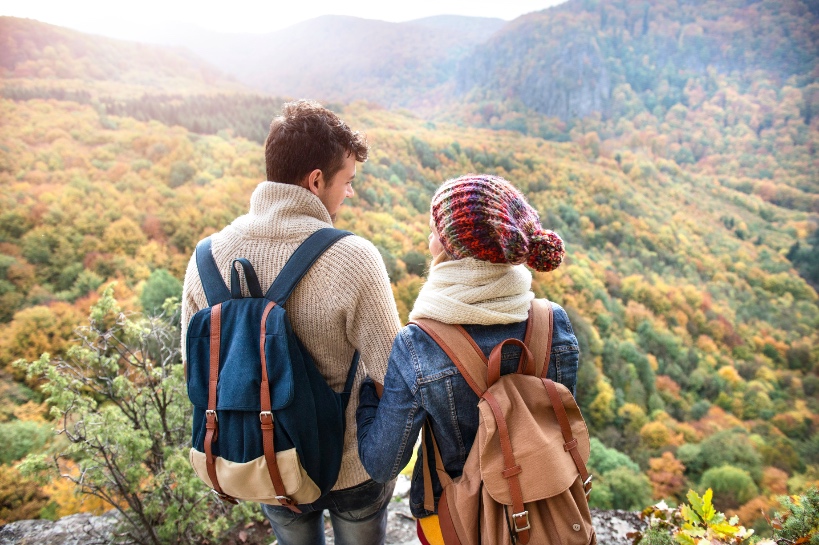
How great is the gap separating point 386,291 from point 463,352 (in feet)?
0.88

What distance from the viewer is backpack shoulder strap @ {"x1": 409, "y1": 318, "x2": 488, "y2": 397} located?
94 cm

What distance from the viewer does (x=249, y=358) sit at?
949mm

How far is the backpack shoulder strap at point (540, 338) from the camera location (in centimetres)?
101

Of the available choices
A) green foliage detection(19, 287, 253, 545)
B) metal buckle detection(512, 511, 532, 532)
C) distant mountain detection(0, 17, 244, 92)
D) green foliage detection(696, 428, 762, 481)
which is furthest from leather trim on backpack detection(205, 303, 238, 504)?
green foliage detection(696, 428, 762, 481)

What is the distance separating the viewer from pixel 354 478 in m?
1.17

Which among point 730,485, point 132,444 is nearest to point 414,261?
point 132,444

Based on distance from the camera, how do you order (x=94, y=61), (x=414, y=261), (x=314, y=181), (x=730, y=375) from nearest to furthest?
(x=314, y=181) < (x=94, y=61) < (x=414, y=261) < (x=730, y=375)

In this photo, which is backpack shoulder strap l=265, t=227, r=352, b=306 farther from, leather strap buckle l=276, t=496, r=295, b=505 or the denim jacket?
leather strap buckle l=276, t=496, r=295, b=505

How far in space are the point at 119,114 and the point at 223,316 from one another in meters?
5.06

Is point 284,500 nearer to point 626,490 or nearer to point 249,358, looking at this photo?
point 249,358

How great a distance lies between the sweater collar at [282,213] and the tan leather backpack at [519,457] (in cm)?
39

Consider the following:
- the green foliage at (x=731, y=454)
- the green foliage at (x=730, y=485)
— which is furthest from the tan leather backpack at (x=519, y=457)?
the green foliage at (x=731, y=454)

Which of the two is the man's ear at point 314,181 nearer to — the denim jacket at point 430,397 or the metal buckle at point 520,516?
the denim jacket at point 430,397

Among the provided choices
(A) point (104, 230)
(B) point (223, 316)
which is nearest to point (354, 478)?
(B) point (223, 316)
